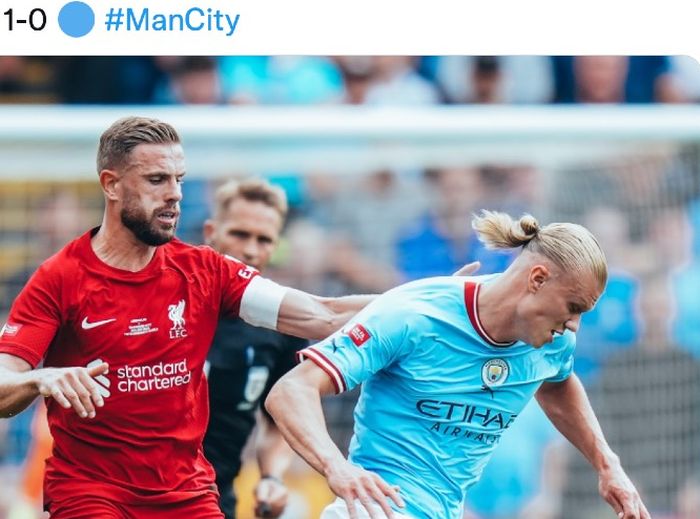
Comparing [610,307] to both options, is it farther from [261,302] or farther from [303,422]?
[303,422]

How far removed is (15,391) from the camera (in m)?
4.74

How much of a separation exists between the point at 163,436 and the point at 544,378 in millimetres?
1409

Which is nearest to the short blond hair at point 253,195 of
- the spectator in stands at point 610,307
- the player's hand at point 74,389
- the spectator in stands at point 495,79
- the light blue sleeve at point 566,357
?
the light blue sleeve at point 566,357

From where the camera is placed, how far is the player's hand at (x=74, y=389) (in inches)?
177

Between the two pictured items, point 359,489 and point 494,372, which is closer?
point 359,489

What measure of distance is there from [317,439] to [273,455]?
2123mm

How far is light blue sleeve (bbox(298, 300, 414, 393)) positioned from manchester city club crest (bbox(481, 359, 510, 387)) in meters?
0.32

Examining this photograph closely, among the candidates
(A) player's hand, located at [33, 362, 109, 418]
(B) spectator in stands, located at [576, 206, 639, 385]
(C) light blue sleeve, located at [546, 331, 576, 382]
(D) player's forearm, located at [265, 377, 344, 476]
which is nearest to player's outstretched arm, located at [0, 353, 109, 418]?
(A) player's hand, located at [33, 362, 109, 418]

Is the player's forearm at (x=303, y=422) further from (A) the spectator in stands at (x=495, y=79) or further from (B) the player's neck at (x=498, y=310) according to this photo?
(A) the spectator in stands at (x=495, y=79)

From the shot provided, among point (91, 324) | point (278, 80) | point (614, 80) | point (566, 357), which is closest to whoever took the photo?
point (91, 324)

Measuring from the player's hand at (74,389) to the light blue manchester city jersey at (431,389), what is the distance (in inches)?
32.0

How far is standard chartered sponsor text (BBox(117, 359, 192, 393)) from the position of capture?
201 inches
